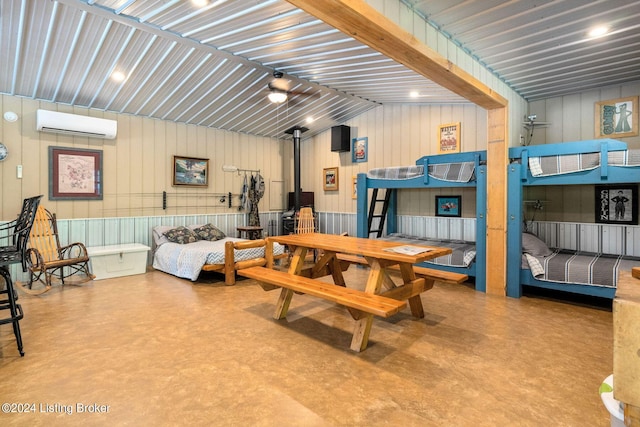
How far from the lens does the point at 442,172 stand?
4984 millimetres

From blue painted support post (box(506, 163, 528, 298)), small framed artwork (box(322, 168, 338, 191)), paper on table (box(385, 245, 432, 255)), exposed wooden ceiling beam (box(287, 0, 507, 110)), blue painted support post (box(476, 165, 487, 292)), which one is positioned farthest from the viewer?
small framed artwork (box(322, 168, 338, 191))

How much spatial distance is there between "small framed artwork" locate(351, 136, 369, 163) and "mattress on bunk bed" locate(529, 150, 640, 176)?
3.39 meters

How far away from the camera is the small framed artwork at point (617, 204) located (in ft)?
14.5

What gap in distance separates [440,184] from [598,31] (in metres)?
2.37

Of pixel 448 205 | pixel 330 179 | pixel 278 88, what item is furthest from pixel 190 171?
pixel 448 205

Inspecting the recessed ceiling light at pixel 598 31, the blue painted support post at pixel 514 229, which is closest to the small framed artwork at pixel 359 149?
the blue painted support post at pixel 514 229

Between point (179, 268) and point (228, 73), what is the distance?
303 cm

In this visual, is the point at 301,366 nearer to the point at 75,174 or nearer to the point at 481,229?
the point at 481,229

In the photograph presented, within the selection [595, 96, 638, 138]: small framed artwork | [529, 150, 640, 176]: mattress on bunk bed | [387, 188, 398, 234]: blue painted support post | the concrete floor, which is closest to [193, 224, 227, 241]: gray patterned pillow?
the concrete floor

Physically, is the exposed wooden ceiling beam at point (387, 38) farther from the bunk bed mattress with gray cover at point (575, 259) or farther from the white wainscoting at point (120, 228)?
the white wainscoting at point (120, 228)

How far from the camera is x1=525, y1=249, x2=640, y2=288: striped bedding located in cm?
367

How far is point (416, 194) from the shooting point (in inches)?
251

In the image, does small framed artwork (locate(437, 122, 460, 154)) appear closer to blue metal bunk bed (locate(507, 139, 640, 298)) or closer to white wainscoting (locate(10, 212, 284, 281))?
blue metal bunk bed (locate(507, 139, 640, 298))

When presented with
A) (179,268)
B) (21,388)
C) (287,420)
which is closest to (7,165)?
(179,268)
